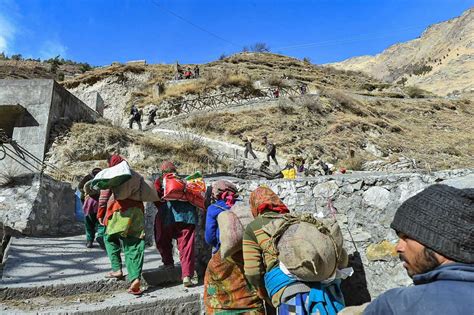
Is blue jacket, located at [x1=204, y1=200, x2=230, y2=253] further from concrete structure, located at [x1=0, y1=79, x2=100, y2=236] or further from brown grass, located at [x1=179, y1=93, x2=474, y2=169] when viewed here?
brown grass, located at [x1=179, y1=93, x2=474, y2=169]

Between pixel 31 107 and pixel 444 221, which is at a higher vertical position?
pixel 31 107

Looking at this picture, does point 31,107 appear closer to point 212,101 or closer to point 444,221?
point 444,221

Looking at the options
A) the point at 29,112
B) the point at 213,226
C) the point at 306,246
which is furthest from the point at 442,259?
the point at 29,112

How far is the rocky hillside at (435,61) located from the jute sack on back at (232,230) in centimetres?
4709

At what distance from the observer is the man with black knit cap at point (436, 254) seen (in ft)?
3.82

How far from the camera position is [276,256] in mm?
2617

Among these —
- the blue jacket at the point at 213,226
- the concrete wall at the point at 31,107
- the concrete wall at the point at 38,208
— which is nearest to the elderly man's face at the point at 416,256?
the blue jacket at the point at 213,226

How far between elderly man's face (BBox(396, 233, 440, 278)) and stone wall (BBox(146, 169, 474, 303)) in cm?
156

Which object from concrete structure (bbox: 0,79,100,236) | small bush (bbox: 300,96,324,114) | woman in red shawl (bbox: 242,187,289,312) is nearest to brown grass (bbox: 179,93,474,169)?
small bush (bbox: 300,96,324,114)

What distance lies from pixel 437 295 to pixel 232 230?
199 cm

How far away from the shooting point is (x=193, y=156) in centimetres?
1512

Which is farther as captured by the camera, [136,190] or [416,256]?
[136,190]

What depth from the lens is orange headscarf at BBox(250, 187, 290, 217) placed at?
2965 mm

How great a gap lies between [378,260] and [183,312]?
6.39 feet
